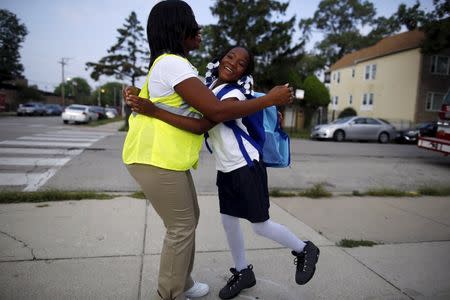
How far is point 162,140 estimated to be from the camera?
1.99 metres

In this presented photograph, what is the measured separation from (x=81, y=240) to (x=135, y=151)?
1903 millimetres

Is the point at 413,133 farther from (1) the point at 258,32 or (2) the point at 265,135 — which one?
(2) the point at 265,135

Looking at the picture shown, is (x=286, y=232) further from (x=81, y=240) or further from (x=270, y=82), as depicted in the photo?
(x=270, y=82)

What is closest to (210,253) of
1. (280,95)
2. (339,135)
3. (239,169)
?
(239,169)

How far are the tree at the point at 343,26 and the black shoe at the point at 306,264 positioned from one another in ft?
174

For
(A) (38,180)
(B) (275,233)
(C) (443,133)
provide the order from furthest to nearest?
(C) (443,133) → (A) (38,180) → (B) (275,233)

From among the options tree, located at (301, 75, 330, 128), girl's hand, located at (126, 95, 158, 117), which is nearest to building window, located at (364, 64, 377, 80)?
tree, located at (301, 75, 330, 128)

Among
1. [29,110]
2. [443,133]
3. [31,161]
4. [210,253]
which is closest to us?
[210,253]

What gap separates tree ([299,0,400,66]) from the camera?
2013 inches

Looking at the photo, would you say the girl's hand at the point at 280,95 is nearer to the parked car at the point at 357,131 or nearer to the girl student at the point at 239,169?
the girl student at the point at 239,169

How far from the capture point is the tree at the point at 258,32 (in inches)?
1009

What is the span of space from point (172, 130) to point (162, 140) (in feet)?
0.26

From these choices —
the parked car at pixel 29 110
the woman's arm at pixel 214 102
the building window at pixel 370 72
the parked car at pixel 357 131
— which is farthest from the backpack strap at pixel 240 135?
the parked car at pixel 29 110

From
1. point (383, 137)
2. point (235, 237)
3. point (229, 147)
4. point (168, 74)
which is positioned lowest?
point (383, 137)
